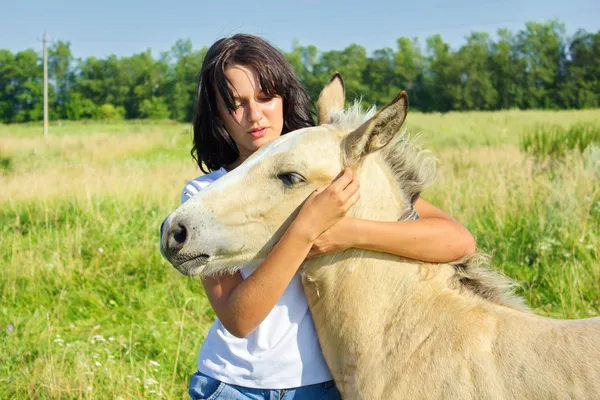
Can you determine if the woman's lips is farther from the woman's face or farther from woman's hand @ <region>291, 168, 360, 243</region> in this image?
woman's hand @ <region>291, 168, 360, 243</region>

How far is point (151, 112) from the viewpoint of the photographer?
64875mm

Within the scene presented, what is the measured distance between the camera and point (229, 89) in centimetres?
245

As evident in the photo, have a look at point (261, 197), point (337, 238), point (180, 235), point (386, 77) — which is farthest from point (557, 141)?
point (386, 77)

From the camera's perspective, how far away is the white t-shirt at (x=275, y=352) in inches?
84.5

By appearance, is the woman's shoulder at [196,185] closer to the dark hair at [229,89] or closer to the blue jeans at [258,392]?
the dark hair at [229,89]

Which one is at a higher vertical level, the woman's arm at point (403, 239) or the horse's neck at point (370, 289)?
the woman's arm at point (403, 239)

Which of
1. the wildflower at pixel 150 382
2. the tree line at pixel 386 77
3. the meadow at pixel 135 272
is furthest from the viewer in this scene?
the tree line at pixel 386 77

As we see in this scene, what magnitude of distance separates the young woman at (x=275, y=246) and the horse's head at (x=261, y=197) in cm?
9

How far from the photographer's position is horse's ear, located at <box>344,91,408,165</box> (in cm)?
191

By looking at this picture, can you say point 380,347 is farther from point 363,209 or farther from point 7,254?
point 7,254

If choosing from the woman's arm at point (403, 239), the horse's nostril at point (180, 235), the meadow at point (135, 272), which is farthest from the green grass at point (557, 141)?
the horse's nostril at point (180, 235)

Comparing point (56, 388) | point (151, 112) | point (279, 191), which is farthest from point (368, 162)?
point (151, 112)

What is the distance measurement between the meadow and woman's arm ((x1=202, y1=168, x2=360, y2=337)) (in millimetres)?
1717

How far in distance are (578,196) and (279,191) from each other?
5064mm
